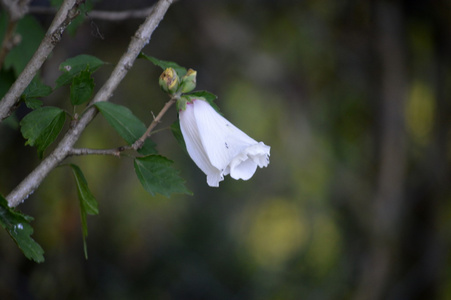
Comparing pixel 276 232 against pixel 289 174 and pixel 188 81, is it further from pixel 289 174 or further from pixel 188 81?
pixel 188 81

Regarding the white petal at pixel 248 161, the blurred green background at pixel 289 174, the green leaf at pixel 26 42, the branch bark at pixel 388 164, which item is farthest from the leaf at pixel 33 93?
the branch bark at pixel 388 164

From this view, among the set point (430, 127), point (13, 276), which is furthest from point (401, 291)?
point (13, 276)

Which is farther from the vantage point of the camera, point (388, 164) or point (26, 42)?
point (388, 164)

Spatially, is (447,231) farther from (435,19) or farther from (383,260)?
(435,19)

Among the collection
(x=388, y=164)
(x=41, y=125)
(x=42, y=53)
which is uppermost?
(x=388, y=164)

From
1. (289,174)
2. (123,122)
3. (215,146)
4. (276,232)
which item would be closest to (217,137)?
(215,146)

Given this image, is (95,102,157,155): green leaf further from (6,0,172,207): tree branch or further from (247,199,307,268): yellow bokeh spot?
(247,199,307,268): yellow bokeh spot

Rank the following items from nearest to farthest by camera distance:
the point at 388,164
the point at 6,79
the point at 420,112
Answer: the point at 6,79
the point at 388,164
the point at 420,112

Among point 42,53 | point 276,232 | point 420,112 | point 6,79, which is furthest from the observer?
point 276,232

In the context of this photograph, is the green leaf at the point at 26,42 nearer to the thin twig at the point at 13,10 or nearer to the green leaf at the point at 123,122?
the green leaf at the point at 123,122
